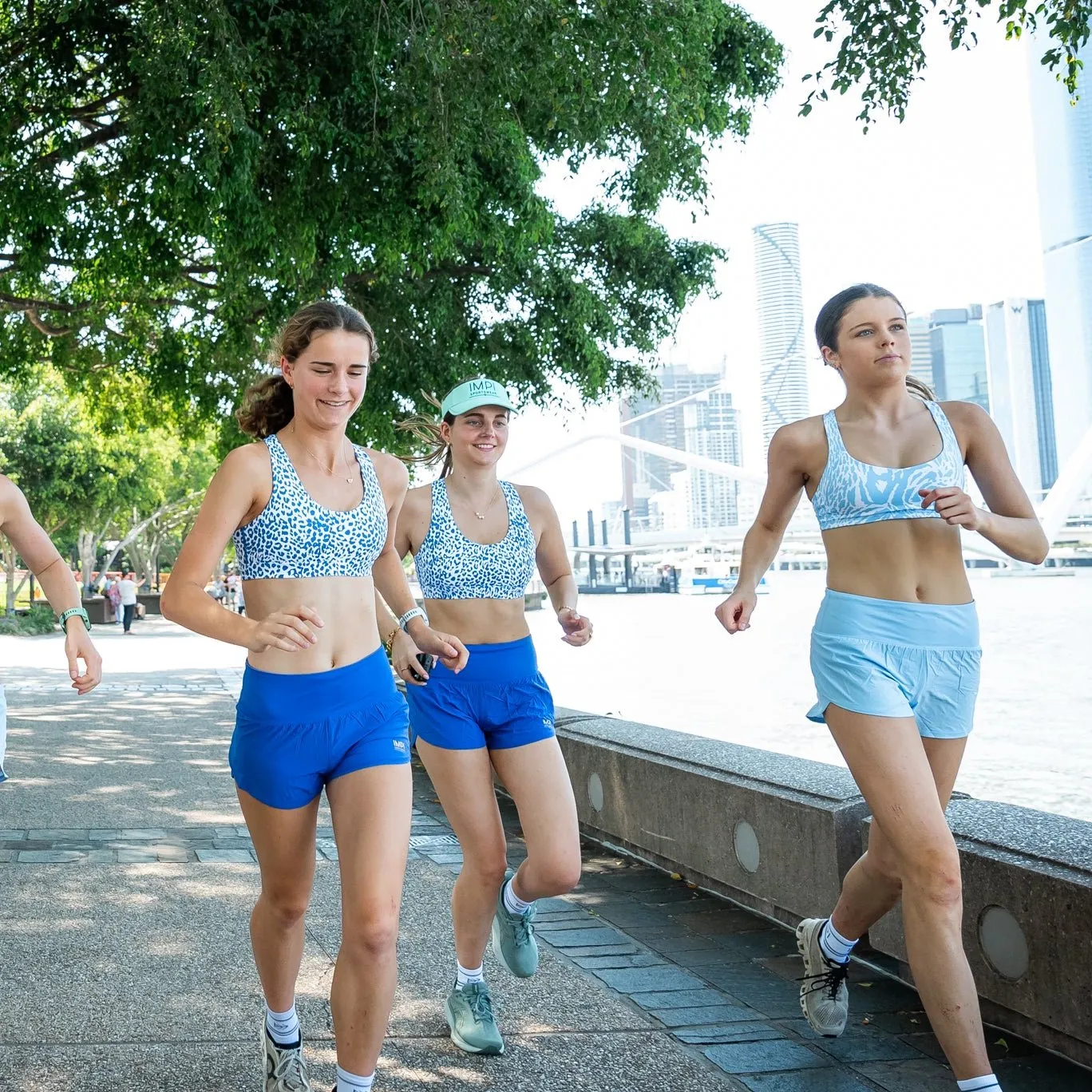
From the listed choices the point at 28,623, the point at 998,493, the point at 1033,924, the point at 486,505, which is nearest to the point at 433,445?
the point at 486,505

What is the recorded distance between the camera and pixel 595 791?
758 centimetres

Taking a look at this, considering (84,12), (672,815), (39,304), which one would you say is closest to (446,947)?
(672,815)

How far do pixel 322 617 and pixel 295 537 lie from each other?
0.21 metres

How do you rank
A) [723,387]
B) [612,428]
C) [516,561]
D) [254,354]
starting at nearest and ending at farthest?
[516,561] → [254,354] → [612,428] → [723,387]

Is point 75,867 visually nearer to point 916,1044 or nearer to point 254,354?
point 916,1044

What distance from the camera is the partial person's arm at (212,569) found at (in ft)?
9.95

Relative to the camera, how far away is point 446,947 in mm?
5332

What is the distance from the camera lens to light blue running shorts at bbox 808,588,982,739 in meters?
3.62

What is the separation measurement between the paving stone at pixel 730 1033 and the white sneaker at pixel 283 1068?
4.12 ft

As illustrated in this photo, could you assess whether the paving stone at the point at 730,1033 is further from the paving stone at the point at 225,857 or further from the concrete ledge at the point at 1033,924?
the paving stone at the point at 225,857

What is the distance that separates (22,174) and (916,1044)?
32.9 ft

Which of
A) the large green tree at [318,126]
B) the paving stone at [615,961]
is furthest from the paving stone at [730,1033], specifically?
the large green tree at [318,126]

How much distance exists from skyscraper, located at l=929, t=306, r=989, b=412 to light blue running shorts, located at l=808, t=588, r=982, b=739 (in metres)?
104

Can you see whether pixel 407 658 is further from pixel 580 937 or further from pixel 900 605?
pixel 580 937
